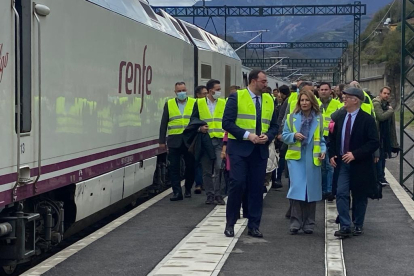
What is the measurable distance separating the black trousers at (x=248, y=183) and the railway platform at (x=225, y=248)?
0.28 metres

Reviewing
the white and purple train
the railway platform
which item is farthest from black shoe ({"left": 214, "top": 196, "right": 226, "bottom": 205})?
the white and purple train

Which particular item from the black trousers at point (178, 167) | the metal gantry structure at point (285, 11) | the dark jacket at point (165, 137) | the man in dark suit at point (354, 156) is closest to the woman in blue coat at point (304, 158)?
the man in dark suit at point (354, 156)

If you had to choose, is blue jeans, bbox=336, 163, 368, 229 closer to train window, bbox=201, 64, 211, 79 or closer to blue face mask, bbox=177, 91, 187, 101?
blue face mask, bbox=177, 91, 187, 101

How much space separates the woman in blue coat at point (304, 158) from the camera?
10.1m

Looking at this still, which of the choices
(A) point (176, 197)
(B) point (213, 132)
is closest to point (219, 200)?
(A) point (176, 197)

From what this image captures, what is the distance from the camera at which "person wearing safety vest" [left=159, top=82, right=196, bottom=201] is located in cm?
1357

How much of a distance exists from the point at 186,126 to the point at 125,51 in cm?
246

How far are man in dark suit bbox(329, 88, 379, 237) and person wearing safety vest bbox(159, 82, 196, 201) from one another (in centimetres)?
406

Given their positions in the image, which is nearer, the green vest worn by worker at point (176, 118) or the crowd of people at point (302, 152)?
the crowd of people at point (302, 152)

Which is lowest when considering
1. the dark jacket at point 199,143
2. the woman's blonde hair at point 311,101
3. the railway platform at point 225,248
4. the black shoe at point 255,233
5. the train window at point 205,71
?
the railway platform at point 225,248

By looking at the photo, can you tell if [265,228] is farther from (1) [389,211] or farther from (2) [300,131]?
(1) [389,211]

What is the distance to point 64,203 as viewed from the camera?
9.42 metres

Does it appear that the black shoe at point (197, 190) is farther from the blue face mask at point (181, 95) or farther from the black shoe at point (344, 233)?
the black shoe at point (344, 233)

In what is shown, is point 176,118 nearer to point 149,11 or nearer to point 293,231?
point 149,11
